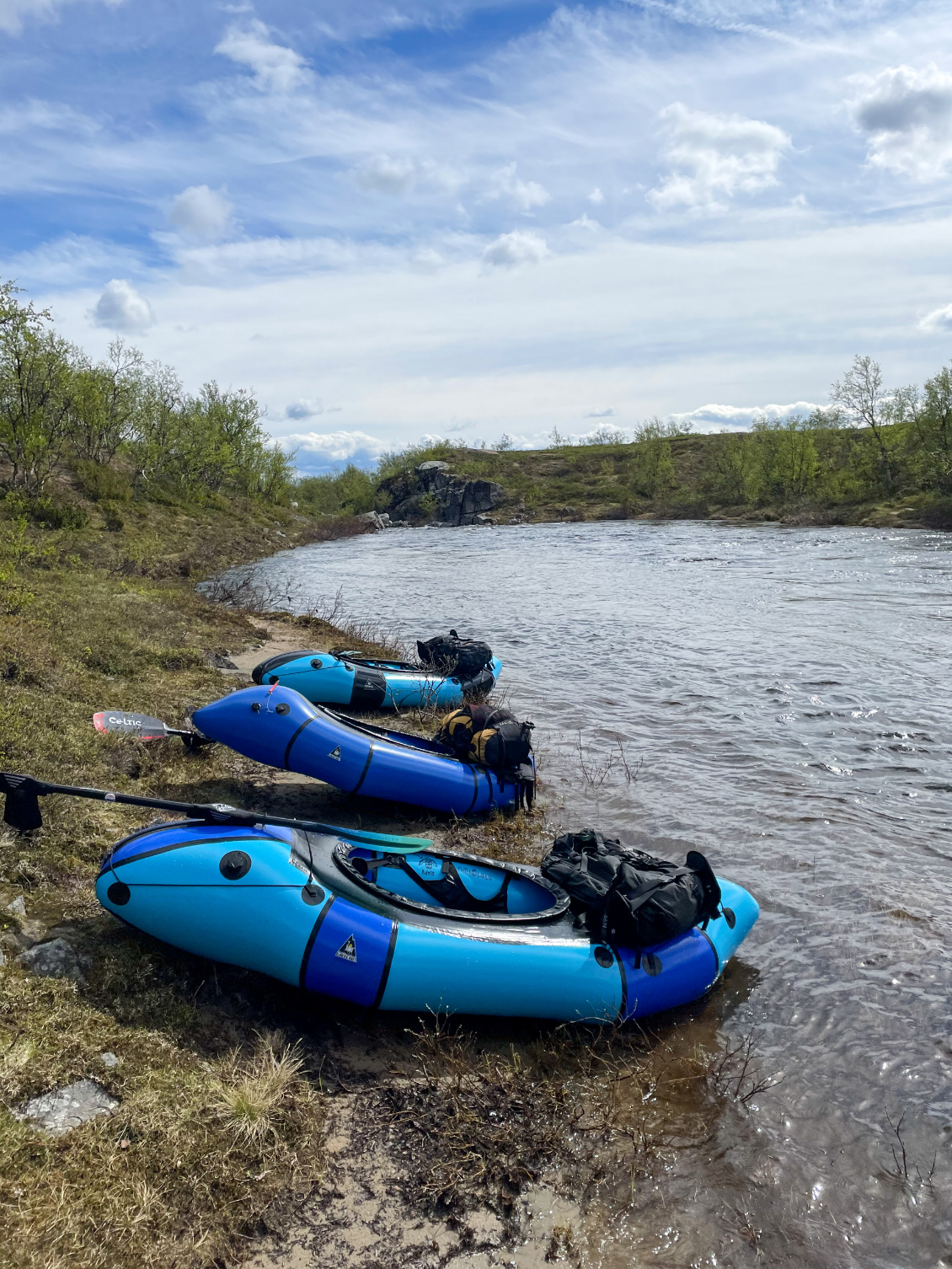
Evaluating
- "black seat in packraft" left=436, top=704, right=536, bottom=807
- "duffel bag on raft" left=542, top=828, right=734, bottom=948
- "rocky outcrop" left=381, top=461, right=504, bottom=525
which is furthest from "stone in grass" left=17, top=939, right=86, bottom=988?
"rocky outcrop" left=381, top=461, right=504, bottom=525

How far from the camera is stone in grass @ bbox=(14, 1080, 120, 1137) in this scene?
3170mm

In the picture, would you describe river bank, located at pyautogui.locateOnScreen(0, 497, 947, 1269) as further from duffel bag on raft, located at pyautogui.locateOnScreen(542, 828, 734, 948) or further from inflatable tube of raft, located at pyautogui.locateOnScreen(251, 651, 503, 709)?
inflatable tube of raft, located at pyautogui.locateOnScreen(251, 651, 503, 709)

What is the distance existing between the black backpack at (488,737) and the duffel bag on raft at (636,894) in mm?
1911

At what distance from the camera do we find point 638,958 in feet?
15.7

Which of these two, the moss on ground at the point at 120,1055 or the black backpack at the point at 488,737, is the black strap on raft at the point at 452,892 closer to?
the moss on ground at the point at 120,1055

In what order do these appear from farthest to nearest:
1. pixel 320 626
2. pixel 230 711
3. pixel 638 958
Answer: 1. pixel 320 626
2. pixel 230 711
3. pixel 638 958

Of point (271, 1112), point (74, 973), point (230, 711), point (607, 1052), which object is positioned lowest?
point (607, 1052)

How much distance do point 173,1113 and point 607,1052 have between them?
238cm

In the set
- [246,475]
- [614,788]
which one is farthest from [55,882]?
[246,475]

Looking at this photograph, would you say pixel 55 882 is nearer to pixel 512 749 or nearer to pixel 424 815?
pixel 424 815

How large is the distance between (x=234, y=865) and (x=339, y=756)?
2457mm

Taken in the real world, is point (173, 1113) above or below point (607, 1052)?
above

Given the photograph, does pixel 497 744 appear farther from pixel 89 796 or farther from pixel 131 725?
pixel 89 796

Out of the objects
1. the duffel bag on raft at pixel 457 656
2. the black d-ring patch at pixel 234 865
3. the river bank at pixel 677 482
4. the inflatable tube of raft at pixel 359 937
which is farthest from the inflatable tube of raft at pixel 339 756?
the river bank at pixel 677 482
